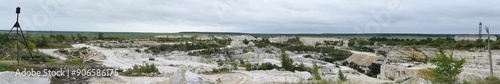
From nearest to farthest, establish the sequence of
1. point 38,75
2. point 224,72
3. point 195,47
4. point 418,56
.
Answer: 1. point 38,75
2. point 224,72
3. point 418,56
4. point 195,47

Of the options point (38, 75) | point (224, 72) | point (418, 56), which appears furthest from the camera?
point (418, 56)

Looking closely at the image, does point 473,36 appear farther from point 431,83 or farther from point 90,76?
point 90,76

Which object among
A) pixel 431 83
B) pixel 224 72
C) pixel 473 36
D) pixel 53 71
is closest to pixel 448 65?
pixel 431 83

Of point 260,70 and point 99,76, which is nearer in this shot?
point 99,76

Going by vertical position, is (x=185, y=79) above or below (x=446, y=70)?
below

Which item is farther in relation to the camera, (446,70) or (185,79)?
→ (446,70)

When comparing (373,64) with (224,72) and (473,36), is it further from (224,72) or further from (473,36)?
(473,36)

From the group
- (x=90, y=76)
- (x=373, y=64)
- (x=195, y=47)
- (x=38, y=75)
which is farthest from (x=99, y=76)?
(x=195, y=47)

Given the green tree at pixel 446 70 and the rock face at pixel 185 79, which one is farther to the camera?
the green tree at pixel 446 70

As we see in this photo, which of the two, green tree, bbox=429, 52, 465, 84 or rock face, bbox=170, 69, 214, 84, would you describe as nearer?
rock face, bbox=170, 69, 214, 84
